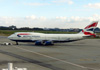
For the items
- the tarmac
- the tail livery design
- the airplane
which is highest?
the tail livery design

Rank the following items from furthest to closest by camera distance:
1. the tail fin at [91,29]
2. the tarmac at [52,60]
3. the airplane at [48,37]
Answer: the tail fin at [91,29]
the airplane at [48,37]
the tarmac at [52,60]

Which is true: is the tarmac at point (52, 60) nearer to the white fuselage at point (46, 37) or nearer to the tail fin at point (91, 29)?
the white fuselage at point (46, 37)

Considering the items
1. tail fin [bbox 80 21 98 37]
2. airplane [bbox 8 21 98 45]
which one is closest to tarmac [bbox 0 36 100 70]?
airplane [bbox 8 21 98 45]

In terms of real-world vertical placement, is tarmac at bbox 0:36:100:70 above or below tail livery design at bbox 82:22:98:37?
below

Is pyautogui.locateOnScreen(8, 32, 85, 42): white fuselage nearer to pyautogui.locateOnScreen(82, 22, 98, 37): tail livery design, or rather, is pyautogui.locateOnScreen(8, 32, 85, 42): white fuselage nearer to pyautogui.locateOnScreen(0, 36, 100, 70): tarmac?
pyautogui.locateOnScreen(82, 22, 98, 37): tail livery design

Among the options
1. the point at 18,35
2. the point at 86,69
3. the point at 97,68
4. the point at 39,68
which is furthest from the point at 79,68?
the point at 18,35

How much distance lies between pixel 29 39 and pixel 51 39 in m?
7.12

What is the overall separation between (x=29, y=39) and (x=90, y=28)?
801 inches

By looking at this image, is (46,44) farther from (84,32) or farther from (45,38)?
(84,32)

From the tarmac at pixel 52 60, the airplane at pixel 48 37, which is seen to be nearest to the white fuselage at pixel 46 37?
the airplane at pixel 48 37

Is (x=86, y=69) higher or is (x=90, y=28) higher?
(x=90, y=28)

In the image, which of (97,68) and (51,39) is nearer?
(97,68)

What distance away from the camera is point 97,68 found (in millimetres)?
20969

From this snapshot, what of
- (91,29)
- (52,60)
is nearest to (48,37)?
(91,29)
